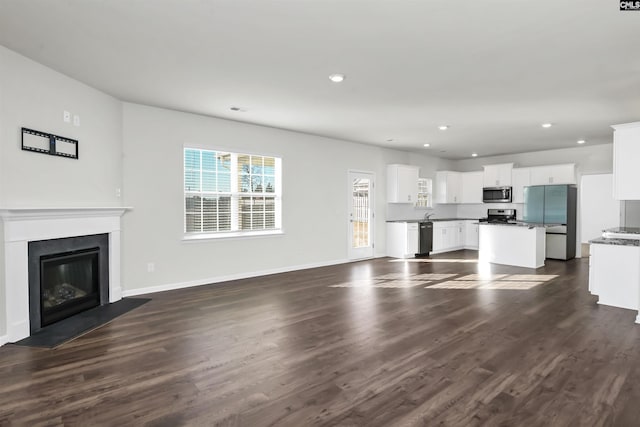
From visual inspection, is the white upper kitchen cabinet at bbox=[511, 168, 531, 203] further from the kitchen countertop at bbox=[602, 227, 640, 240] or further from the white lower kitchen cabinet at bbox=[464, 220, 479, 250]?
the kitchen countertop at bbox=[602, 227, 640, 240]

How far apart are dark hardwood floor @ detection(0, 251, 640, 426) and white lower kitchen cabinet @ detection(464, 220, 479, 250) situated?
5248mm

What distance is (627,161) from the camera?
13.9ft

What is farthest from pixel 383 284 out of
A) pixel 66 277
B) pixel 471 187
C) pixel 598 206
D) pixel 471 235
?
pixel 598 206

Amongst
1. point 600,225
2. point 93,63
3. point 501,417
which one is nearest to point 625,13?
point 501,417

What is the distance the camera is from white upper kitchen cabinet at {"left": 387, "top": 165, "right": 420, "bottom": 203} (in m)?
8.49

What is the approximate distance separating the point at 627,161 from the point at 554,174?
14.6ft

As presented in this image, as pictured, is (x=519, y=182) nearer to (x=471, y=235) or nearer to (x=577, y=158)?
(x=577, y=158)

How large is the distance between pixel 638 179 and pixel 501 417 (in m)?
3.80

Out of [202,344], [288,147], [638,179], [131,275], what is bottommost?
[202,344]

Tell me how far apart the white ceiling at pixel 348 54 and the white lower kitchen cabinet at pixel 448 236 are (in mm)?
4124

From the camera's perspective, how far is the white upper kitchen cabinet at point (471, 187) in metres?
9.89

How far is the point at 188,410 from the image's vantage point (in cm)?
218

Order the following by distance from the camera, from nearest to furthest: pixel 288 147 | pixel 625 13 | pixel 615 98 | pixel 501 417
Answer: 1. pixel 501 417
2. pixel 625 13
3. pixel 615 98
4. pixel 288 147

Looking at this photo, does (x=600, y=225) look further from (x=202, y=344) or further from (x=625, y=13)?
(x=202, y=344)
